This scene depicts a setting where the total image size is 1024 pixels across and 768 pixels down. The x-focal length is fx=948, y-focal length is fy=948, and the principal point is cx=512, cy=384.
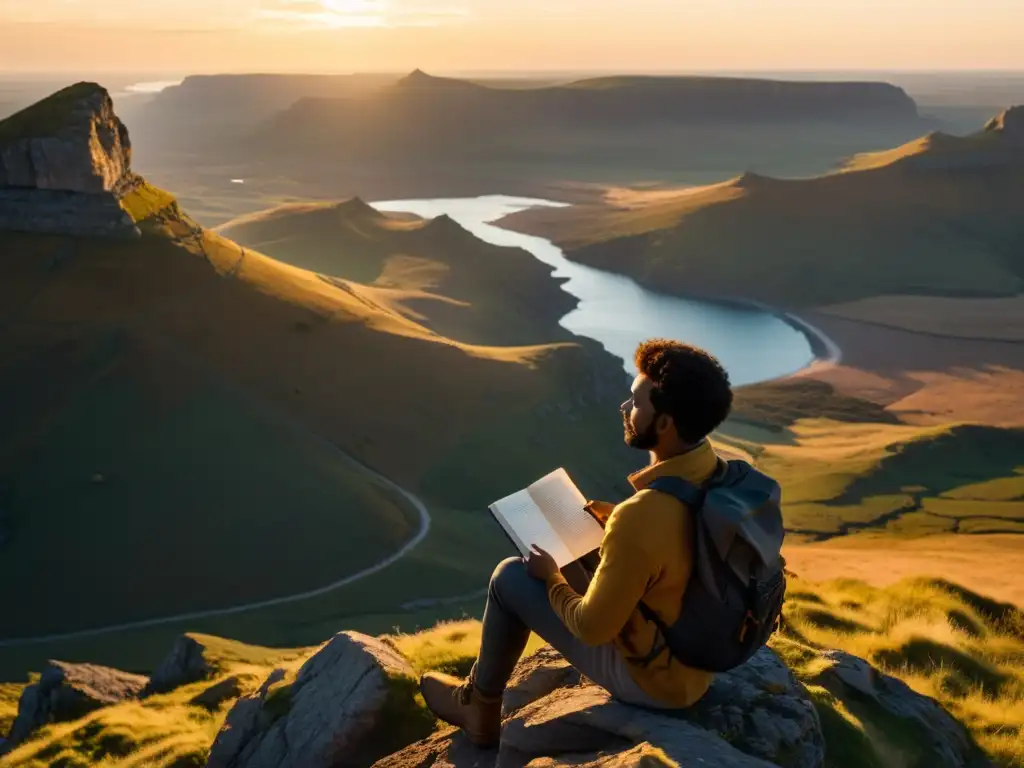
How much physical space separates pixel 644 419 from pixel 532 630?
1.76 metres

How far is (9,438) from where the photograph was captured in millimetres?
44062

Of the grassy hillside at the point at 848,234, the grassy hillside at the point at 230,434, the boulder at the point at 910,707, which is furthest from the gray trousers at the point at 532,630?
the grassy hillside at the point at 848,234

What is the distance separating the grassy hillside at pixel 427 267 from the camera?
99.4 metres

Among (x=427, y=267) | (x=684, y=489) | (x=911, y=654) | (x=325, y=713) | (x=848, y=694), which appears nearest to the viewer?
(x=684, y=489)

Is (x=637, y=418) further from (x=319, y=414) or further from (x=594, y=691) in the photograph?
(x=319, y=414)

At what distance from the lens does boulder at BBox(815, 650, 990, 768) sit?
8153mm

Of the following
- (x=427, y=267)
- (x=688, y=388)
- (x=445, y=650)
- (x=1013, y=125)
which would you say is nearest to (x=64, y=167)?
(x=445, y=650)

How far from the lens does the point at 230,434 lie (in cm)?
4669

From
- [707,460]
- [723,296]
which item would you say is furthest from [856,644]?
[723,296]

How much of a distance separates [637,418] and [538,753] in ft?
7.94

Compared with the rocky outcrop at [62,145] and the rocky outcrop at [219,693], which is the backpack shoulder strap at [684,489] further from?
the rocky outcrop at [62,145]

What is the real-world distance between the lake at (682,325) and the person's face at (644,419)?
3451 inches

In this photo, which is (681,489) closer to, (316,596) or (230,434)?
(316,596)

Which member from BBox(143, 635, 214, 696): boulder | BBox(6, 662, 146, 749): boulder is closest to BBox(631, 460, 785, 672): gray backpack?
BBox(143, 635, 214, 696): boulder
